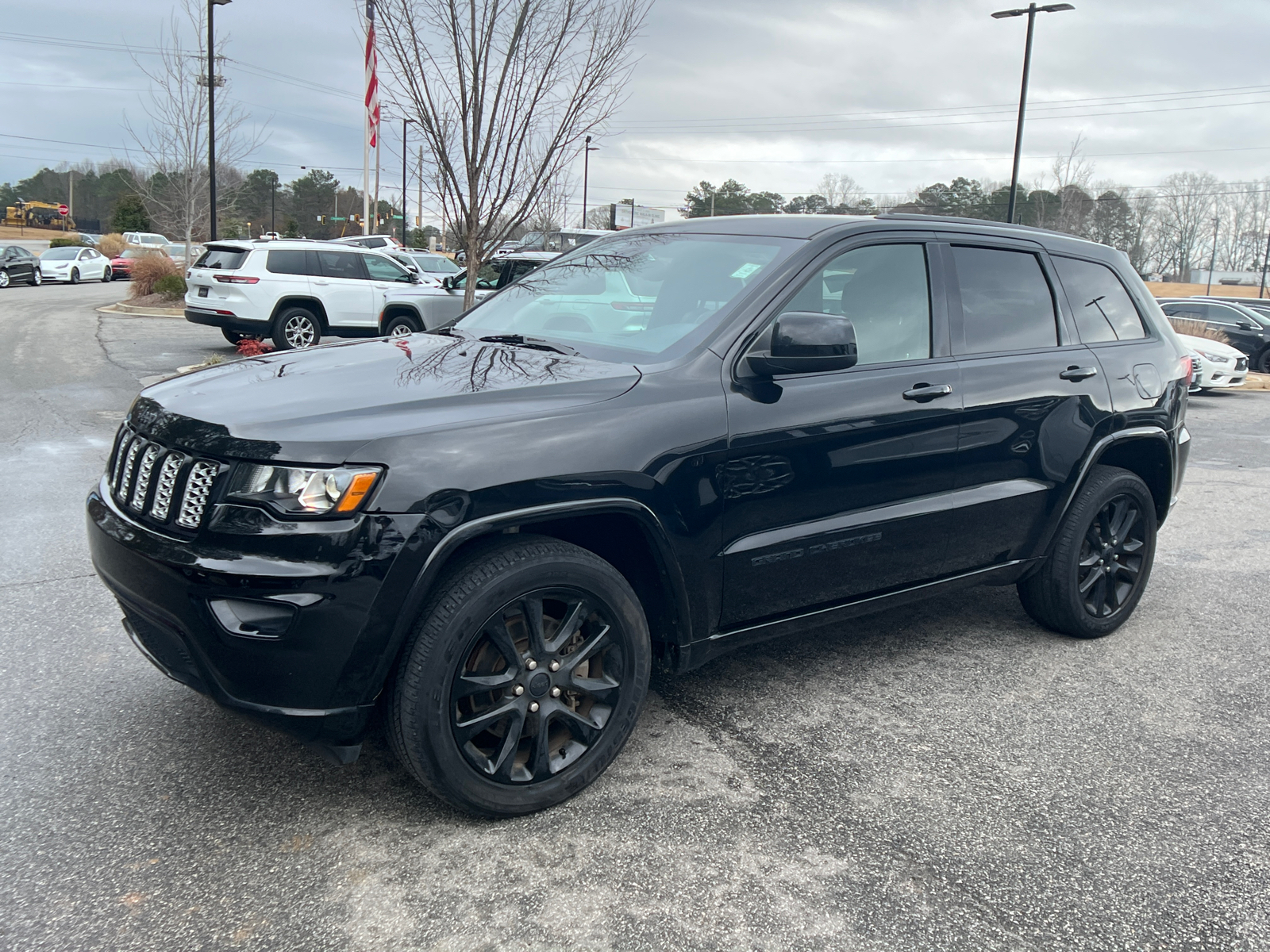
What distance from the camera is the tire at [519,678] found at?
2.65 m

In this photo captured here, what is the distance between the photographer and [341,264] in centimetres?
1595

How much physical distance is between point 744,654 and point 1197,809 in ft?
5.77

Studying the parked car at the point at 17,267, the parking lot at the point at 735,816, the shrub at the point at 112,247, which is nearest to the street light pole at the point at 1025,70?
the parking lot at the point at 735,816

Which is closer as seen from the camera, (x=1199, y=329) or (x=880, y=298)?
(x=880, y=298)

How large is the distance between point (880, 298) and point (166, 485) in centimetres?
252

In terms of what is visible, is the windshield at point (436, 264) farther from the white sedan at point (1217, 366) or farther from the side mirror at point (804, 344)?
the side mirror at point (804, 344)

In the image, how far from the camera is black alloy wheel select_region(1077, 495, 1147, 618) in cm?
448

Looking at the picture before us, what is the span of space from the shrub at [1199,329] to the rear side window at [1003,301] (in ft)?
64.3

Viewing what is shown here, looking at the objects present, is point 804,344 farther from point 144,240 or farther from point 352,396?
point 144,240

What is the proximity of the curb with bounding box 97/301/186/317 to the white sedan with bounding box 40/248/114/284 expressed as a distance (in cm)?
1789

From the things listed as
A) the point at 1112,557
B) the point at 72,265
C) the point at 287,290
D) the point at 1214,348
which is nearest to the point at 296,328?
the point at 287,290

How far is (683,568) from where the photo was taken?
3088 mm

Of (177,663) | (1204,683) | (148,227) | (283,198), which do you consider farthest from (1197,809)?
(283,198)

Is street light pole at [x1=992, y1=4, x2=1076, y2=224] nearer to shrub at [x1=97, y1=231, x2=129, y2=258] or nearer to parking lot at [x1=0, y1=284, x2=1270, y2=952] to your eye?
parking lot at [x1=0, y1=284, x2=1270, y2=952]
